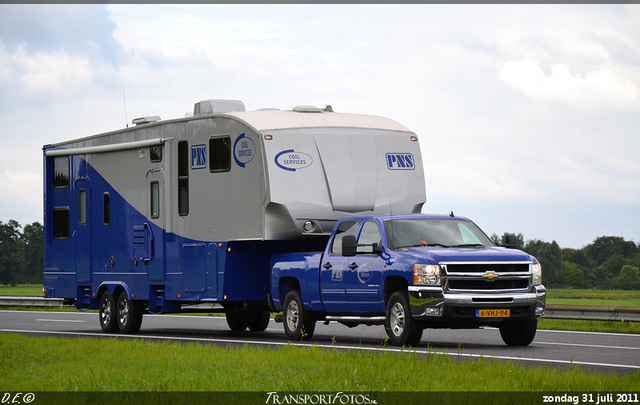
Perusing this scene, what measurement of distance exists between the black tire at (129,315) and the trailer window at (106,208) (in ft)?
5.32

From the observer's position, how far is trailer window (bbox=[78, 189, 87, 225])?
2278 cm

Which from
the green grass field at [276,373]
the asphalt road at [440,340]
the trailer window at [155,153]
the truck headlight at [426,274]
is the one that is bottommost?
the asphalt road at [440,340]

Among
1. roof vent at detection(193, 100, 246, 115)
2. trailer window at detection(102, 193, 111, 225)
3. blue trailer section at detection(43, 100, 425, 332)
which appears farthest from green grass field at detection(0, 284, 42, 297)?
roof vent at detection(193, 100, 246, 115)

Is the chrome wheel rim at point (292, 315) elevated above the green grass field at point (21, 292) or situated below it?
below

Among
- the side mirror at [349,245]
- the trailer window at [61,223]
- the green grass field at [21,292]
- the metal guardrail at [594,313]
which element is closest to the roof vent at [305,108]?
the side mirror at [349,245]

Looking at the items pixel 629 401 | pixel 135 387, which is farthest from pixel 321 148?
pixel 629 401

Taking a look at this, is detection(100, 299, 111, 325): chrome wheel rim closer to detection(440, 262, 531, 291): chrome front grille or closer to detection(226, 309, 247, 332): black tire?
detection(226, 309, 247, 332): black tire

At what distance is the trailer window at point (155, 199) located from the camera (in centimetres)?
2042

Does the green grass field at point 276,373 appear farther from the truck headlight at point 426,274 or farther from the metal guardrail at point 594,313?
the metal guardrail at point 594,313

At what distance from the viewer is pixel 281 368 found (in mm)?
11477

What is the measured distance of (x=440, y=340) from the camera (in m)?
17.8

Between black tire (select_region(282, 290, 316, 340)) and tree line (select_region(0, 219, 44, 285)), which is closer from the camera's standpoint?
black tire (select_region(282, 290, 316, 340))

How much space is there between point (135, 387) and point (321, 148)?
8705mm

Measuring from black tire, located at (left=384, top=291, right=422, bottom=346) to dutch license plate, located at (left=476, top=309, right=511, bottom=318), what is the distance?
919 mm
